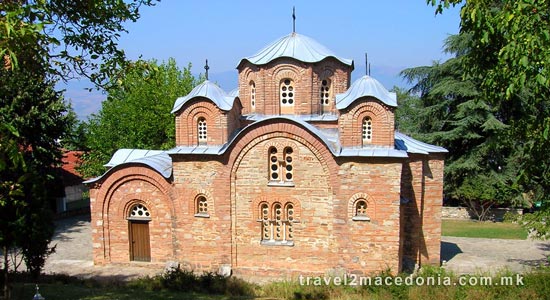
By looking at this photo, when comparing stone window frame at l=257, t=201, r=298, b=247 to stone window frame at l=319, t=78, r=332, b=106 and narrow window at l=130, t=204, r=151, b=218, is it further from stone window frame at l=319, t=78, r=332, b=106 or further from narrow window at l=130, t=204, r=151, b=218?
stone window frame at l=319, t=78, r=332, b=106

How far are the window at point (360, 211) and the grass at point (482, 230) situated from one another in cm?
942

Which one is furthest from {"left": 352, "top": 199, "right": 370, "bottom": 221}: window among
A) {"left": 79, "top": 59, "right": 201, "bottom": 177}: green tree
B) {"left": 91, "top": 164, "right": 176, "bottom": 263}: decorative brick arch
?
{"left": 79, "top": 59, "right": 201, "bottom": 177}: green tree

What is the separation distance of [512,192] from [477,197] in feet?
5.44

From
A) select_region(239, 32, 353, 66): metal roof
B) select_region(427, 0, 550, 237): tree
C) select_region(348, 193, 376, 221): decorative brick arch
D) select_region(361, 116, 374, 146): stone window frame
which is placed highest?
select_region(239, 32, 353, 66): metal roof

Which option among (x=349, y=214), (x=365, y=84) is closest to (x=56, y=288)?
(x=349, y=214)

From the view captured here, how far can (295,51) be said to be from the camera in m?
16.3

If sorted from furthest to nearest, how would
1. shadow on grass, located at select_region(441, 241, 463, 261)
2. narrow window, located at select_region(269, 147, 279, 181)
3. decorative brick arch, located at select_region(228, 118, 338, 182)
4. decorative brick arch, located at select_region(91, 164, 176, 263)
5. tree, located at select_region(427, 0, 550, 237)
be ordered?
shadow on grass, located at select_region(441, 241, 463, 261) → decorative brick arch, located at select_region(91, 164, 176, 263) → narrow window, located at select_region(269, 147, 279, 181) → decorative brick arch, located at select_region(228, 118, 338, 182) → tree, located at select_region(427, 0, 550, 237)

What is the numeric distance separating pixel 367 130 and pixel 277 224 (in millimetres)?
3928

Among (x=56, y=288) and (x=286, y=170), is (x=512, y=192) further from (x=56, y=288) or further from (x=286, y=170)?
(x=56, y=288)

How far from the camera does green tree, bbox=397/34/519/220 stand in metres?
23.9

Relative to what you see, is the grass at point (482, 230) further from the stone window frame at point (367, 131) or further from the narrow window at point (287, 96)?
the narrow window at point (287, 96)

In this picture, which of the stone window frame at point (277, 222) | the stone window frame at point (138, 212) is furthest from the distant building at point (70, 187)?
the stone window frame at point (277, 222)

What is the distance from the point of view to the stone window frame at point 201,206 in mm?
14789

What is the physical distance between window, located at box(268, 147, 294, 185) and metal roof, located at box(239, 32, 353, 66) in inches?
134
